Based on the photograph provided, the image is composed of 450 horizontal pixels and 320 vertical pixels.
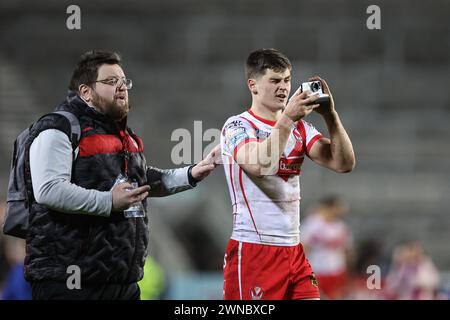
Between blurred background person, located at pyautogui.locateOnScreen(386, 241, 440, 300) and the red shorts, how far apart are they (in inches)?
273

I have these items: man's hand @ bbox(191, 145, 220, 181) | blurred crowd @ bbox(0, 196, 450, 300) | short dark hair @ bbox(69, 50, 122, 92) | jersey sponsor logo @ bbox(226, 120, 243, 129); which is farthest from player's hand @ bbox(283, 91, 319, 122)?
blurred crowd @ bbox(0, 196, 450, 300)

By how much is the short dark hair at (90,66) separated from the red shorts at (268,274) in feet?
3.42

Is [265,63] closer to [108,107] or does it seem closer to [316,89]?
[316,89]

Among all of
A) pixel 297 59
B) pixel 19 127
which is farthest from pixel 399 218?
pixel 19 127

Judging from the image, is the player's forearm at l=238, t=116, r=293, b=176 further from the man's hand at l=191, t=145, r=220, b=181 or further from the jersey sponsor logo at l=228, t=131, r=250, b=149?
the man's hand at l=191, t=145, r=220, b=181

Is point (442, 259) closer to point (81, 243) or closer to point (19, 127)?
point (19, 127)

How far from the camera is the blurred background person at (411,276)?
1120cm

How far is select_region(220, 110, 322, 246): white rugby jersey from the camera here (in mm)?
4363

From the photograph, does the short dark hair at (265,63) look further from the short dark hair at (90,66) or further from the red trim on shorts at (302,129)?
the short dark hair at (90,66)

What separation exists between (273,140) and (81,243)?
950 mm

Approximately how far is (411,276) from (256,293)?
7579 mm

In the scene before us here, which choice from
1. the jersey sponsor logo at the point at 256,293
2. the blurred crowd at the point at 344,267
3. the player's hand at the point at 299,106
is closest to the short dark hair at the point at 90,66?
the player's hand at the point at 299,106

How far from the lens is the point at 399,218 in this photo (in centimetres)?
1493
